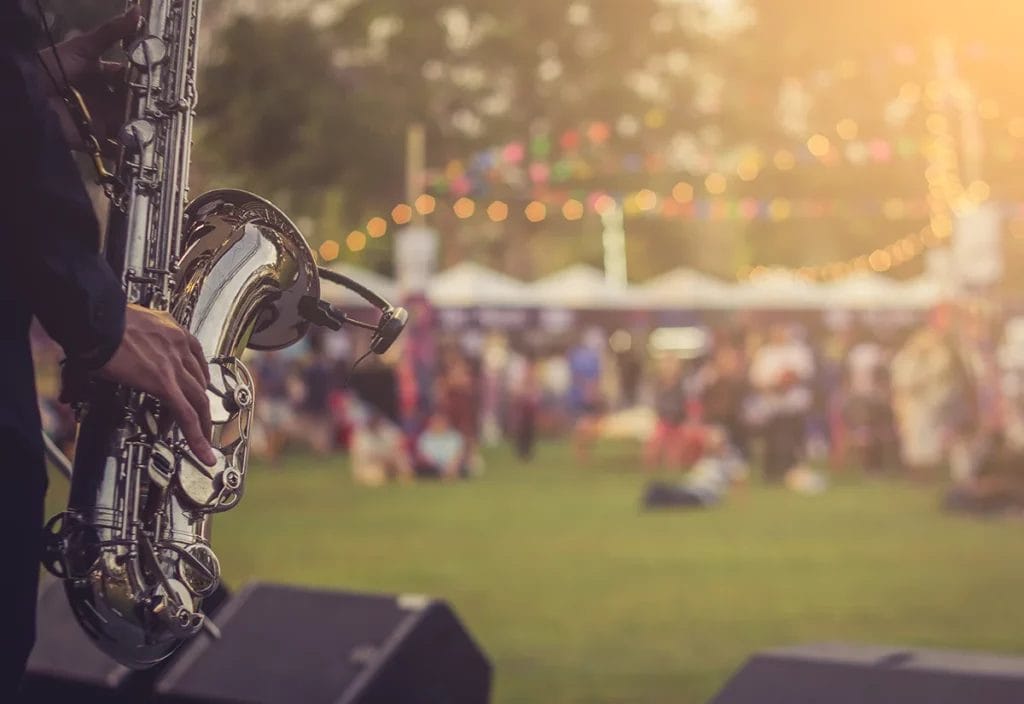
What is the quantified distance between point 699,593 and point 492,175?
1740cm

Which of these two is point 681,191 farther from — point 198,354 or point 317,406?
point 198,354

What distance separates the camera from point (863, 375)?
63.2 feet

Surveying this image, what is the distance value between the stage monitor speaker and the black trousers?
1802mm

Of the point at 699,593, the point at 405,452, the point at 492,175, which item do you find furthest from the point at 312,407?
the point at 699,593

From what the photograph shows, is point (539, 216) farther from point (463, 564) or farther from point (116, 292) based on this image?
point (116, 292)

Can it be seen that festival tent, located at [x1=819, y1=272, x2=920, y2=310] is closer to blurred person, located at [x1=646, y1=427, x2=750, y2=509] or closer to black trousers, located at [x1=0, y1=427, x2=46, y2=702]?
blurred person, located at [x1=646, y1=427, x2=750, y2=509]

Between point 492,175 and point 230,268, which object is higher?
point 492,175

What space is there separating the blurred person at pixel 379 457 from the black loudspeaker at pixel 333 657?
12.2m

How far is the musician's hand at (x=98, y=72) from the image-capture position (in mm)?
2789

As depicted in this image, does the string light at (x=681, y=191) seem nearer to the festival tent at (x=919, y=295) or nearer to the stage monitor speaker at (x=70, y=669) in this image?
the festival tent at (x=919, y=295)

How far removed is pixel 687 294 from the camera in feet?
91.7

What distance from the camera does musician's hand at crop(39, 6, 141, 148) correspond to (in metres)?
2.79

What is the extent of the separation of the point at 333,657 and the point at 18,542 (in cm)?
196

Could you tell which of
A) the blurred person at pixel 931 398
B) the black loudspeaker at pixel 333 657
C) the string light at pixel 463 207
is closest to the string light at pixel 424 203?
the string light at pixel 463 207
